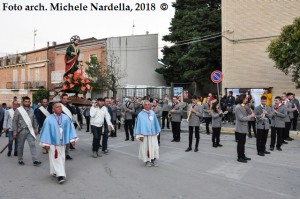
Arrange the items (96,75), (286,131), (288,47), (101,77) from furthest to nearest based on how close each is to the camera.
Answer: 1. (96,75)
2. (101,77)
3. (288,47)
4. (286,131)

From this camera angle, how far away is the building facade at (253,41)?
2239 cm

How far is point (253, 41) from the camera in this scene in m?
23.6

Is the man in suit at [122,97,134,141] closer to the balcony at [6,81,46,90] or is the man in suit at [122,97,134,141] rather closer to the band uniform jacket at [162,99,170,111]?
the band uniform jacket at [162,99,170,111]

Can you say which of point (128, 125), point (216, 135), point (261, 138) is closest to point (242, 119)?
point (261, 138)

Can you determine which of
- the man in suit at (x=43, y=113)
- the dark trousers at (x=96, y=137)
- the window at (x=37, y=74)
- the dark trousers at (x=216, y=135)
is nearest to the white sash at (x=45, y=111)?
the man in suit at (x=43, y=113)

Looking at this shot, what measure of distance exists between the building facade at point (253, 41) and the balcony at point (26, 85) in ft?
71.9

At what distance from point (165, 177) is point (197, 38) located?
70.4 feet

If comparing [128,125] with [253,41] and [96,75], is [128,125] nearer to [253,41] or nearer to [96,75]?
[96,75]

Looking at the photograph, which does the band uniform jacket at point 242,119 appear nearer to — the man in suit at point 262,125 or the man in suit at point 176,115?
the man in suit at point 262,125

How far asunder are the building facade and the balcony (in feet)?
71.9

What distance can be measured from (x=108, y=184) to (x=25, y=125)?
3.54m

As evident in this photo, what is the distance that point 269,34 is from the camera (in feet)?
75.3

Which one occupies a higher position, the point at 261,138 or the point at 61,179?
the point at 261,138

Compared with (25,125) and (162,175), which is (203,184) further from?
(25,125)
